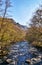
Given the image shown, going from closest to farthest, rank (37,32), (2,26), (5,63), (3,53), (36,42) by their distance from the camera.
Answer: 1. (5,63)
2. (3,53)
3. (2,26)
4. (37,32)
5. (36,42)

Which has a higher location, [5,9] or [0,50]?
[5,9]

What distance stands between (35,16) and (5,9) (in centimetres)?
1260

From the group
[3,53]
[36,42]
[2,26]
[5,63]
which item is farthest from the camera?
[36,42]

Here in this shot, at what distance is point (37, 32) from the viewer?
38.6 metres

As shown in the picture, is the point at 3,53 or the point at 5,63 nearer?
the point at 5,63

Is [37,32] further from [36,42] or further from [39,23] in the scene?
[36,42]

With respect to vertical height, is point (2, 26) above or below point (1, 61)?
above

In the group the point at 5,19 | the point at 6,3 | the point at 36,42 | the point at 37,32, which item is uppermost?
the point at 6,3

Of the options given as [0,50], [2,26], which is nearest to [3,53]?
[0,50]

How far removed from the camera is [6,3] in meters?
29.2

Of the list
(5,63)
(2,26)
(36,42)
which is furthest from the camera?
(36,42)

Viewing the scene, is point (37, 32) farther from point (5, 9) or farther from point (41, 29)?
point (5, 9)

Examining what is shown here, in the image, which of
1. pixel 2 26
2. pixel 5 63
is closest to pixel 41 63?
pixel 5 63

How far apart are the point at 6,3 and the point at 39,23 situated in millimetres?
12019
